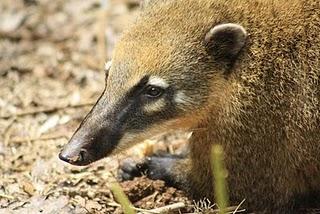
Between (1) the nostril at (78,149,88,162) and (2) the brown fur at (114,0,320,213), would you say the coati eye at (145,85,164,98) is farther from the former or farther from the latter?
(1) the nostril at (78,149,88,162)

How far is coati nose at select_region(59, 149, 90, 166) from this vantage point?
217 inches

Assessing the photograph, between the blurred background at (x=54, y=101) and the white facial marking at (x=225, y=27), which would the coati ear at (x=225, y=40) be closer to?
the white facial marking at (x=225, y=27)

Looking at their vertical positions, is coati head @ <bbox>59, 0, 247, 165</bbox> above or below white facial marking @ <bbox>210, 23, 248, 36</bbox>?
below

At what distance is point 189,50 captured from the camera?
18.8 ft

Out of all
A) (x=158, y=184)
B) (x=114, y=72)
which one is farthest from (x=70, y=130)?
(x=114, y=72)

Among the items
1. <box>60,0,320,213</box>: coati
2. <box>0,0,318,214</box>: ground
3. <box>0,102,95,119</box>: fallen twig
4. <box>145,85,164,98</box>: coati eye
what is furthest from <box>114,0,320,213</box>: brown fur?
<box>0,102,95,119</box>: fallen twig

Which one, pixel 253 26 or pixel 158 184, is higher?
pixel 253 26

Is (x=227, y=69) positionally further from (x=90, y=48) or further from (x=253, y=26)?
(x=90, y=48)

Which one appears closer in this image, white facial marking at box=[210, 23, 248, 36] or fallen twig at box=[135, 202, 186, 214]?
white facial marking at box=[210, 23, 248, 36]

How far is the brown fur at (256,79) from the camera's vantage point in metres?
5.72

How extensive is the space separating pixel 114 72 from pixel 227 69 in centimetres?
84

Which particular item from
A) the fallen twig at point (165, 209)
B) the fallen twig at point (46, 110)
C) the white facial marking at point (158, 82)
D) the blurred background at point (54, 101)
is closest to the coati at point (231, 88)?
the white facial marking at point (158, 82)

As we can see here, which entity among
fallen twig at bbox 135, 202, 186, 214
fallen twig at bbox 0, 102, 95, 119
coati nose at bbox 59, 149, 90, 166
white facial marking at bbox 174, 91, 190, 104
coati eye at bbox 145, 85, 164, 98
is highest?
fallen twig at bbox 0, 102, 95, 119

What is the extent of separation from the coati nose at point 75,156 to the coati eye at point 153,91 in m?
0.62
